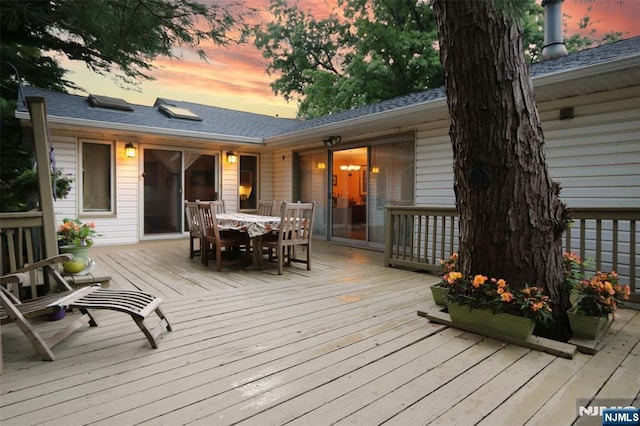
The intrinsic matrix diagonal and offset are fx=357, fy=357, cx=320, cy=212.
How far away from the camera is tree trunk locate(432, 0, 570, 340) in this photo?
7.59 feet

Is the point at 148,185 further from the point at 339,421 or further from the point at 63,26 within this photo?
the point at 339,421

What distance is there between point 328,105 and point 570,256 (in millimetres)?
13647

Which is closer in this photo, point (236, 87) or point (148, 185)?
point (148, 185)

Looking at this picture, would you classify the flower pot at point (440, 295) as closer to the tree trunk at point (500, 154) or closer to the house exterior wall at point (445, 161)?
the tree trunk at point (500, 154)

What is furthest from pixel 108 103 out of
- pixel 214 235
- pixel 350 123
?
pixel 350 123

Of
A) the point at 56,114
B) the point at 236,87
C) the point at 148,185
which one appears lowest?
the point at 148,185

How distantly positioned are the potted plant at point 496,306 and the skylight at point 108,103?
763cm

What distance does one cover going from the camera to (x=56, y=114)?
6035 millimetres

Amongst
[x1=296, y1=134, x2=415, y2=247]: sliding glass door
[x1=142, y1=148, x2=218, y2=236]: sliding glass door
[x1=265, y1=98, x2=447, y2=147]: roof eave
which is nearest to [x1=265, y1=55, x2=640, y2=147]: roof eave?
[x1=265, y1=98, x2=447, y2=147]: roof eave

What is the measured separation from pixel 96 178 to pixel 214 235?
12.4 ft

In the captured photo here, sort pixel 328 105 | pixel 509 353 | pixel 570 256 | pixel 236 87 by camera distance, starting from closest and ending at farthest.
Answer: pixel 509 353 < pixel 570 256 < pixel 236 87 < pixel 328 105

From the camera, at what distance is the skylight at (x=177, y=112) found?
8.23 metres

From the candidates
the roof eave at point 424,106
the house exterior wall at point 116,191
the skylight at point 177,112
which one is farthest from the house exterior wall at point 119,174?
the roof eave at point 424,106

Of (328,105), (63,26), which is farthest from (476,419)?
(328,105)
